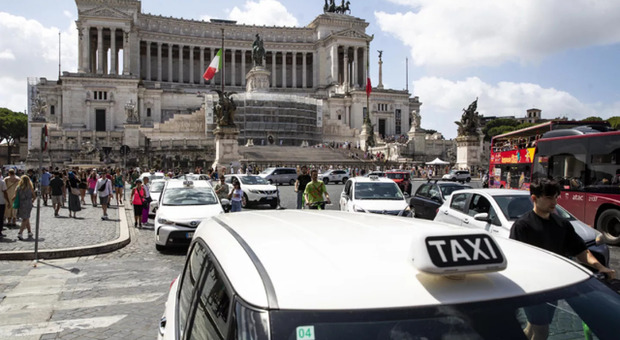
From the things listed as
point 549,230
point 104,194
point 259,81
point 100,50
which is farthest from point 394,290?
point 100,50

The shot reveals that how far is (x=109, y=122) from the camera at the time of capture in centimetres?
6875

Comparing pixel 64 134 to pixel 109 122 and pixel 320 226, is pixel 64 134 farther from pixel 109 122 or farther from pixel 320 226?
pixel 320 226

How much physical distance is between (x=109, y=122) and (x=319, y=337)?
239 feet

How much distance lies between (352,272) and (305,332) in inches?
12.2

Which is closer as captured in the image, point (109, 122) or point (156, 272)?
point (156, 272)

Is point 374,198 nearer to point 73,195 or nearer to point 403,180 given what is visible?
point 73,195

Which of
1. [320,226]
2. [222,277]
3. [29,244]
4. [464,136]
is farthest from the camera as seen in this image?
[464,136]

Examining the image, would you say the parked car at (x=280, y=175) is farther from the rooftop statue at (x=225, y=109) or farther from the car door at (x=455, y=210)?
the car door at (x=455, y=210)

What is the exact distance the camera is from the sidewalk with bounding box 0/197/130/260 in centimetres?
1038

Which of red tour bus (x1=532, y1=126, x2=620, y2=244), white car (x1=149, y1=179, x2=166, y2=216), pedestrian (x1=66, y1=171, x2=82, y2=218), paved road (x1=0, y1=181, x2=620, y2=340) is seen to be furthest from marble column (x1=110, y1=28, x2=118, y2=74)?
red tour bus (x1=532, y1=126, x2=620, y2=244)

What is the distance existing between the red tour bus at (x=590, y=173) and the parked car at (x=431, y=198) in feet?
9.37

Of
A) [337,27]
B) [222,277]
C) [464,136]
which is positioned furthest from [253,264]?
[337,27]

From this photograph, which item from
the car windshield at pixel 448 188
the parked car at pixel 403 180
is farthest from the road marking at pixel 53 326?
the parked car at pixel 403 180

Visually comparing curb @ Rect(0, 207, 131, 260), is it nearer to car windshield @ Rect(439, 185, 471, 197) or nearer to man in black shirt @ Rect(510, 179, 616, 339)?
car windshield @ Rect(439, 185, 471, 197)
